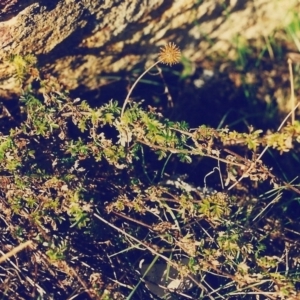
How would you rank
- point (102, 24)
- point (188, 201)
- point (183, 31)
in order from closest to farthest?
1. point (188, 201)
2. point (102, 24)
3. point (183, 31)

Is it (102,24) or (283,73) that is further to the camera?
(283,73)

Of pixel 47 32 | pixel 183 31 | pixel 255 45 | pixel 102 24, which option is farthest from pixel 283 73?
pixel 47 32

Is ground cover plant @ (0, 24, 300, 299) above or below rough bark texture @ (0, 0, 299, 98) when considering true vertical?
below

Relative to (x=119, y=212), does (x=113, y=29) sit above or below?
above

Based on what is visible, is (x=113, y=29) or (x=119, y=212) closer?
(x=119, y=212)

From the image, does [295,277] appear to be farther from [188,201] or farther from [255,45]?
[255,45]
